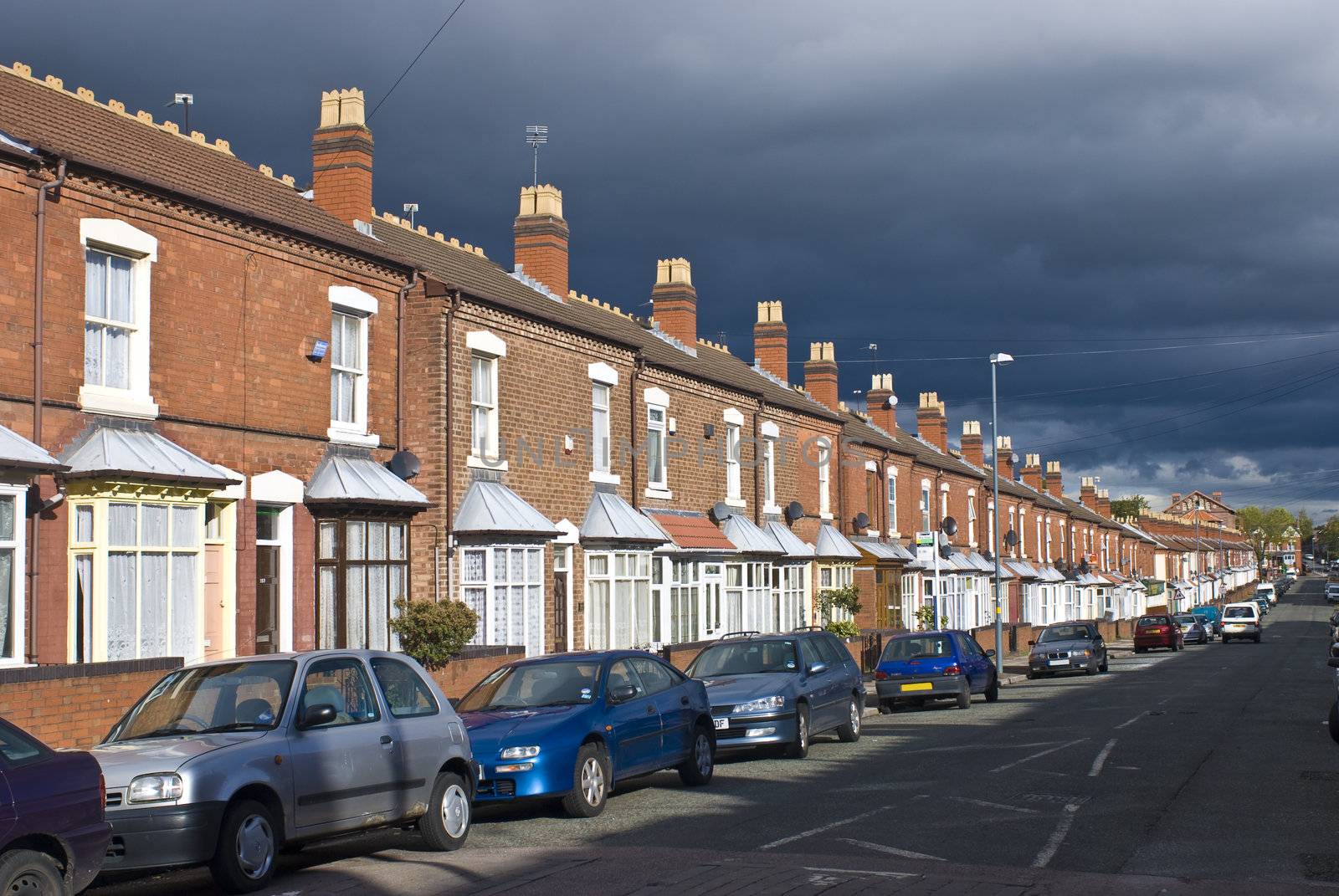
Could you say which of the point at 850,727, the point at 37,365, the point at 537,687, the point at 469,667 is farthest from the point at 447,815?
the point at 469,667

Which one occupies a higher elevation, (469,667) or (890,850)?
(469,667)

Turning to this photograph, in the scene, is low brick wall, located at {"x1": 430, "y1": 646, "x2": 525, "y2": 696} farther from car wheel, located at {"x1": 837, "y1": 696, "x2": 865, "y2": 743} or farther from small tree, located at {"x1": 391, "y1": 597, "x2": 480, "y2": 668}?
car wheel, located at {"x1": 837, "y1": 696, "x2": 865, "y2": 743}

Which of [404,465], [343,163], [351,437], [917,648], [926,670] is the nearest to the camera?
[351,437]

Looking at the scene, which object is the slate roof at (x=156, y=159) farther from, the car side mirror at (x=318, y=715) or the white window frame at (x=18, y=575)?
the car side mirror at (x=318, y=715)

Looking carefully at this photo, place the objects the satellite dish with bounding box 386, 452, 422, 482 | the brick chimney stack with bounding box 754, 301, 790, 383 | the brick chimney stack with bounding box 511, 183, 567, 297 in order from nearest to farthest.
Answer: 1. the satellite dish with bounding box 386, 452, 422, 482
2. the brick chimney stack with bounding box 511, 183, 567, 297
3. the brick chimney stack with bounding box 754, 301, 790, 383

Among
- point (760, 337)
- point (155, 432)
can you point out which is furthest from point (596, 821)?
point (760, 337)

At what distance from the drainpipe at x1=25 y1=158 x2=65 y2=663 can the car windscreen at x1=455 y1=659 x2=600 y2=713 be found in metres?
5.02

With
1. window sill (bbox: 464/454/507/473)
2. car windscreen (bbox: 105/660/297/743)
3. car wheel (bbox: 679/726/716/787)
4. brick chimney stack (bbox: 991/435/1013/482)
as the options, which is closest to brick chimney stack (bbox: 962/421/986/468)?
brick chimney stack (bbox: 991/435/1013/482)

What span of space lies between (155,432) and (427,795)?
8.38 meters

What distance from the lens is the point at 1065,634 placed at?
131 ft

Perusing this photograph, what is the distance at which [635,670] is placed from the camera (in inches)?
592

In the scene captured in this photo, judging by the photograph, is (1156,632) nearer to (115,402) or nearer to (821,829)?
(115,402)

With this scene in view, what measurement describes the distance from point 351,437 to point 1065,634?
2490 cm

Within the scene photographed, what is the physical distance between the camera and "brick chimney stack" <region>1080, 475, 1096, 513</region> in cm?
10006
